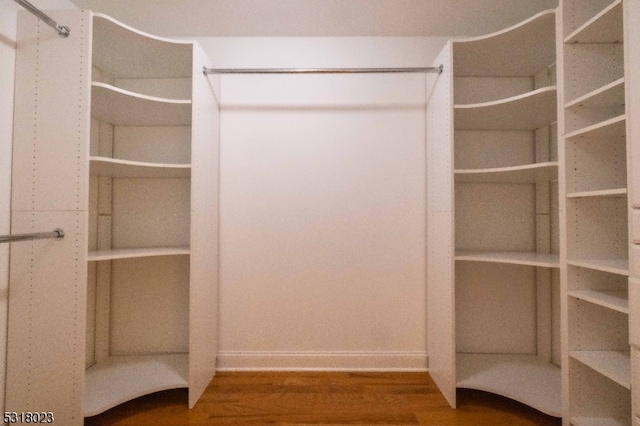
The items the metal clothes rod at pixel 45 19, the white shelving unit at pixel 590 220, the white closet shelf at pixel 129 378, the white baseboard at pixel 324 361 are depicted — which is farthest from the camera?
the white baseboard at pixel 324 361

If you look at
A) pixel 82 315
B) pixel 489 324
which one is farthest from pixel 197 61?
pixel 489 324

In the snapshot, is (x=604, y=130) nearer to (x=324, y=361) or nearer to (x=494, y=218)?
(x=494, y=218)

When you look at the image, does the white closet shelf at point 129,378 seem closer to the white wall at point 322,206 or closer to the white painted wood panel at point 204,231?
the white painted wood panel at point 204,231

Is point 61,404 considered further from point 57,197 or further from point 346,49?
point 346,49

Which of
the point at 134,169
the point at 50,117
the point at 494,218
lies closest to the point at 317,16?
the point at 134,169

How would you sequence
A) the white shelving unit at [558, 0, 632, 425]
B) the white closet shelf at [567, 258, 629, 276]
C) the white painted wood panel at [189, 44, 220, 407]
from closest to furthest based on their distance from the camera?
1. the white closet shelf at [567, 258, 629, 276]
2. the white shelving unit at [558, 0, 632, 425]
3. the white painted wood panel at [189, 44, 220, 407]

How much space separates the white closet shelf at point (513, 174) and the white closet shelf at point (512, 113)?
1.25 ft

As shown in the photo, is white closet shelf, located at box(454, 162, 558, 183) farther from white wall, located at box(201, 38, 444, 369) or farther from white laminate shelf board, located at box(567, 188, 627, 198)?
white wall, located at box(201, 38, 444, 369)

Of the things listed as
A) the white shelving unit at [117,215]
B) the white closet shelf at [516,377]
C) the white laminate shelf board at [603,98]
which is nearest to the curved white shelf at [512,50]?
the white laminate shelf board at [603,98]

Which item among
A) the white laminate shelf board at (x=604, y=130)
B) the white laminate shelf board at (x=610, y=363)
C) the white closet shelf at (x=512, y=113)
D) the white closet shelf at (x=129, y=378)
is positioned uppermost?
the white closet shelf at (x=512, y=113)

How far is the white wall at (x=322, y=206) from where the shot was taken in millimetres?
2479

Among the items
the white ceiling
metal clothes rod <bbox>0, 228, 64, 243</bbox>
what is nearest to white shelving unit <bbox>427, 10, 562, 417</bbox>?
the white ceiling

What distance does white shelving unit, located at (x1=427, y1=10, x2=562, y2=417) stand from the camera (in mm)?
2086

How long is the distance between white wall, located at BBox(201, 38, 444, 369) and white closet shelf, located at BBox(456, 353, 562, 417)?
0.40 metres
